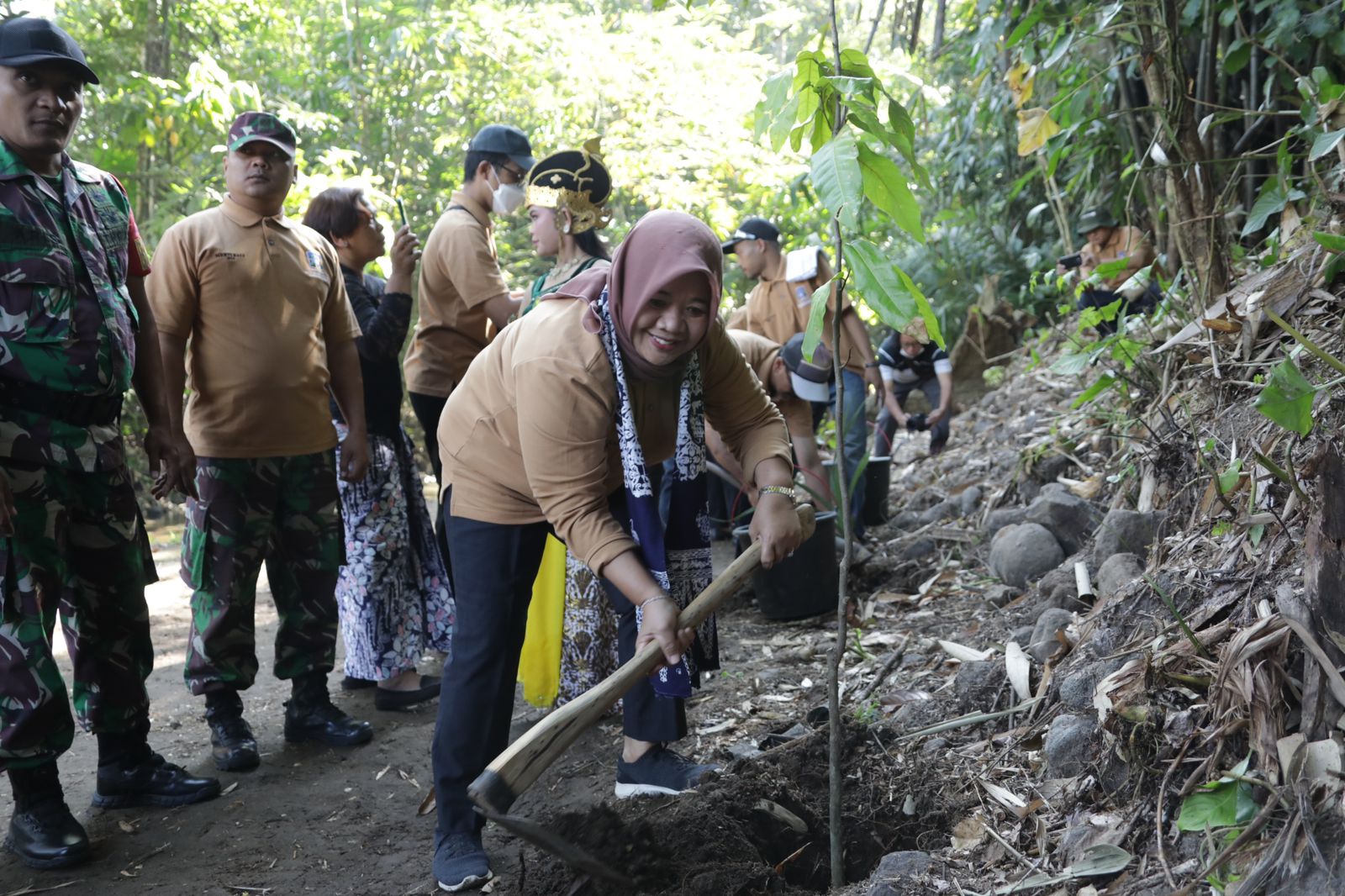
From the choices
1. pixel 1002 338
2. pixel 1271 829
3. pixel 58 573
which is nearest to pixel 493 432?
pixel 58 573

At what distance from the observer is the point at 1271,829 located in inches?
78.2

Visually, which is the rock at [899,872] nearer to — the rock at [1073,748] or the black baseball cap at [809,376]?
the rock at [1073,748]

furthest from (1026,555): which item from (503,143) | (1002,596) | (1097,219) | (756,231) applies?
(1097,219)

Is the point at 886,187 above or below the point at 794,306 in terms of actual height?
above

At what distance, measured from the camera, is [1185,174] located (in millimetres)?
3705

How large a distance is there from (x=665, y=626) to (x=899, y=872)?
2.45 feet

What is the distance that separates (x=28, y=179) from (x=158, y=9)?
26.6 ft

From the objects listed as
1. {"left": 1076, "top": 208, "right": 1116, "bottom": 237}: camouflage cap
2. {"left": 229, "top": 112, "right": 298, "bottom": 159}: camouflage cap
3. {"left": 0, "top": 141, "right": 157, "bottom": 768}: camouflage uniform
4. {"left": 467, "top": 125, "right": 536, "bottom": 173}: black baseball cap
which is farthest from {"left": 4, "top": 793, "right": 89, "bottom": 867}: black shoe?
{"left": 1076, "top": 208, "right": 1116, "bottom": 237}: camouflage cap

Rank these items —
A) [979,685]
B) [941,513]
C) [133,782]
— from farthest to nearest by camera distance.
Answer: [941,513], [133,782], [979,685]

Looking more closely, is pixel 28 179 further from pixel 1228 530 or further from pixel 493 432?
pixel 1228 530

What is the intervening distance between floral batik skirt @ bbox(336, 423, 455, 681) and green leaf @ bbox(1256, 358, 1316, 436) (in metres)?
3.07

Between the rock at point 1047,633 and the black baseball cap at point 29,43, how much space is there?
127 inches

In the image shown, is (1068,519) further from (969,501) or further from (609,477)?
(609,477)

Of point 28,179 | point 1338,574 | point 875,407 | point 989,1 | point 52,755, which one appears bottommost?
point 875,407
